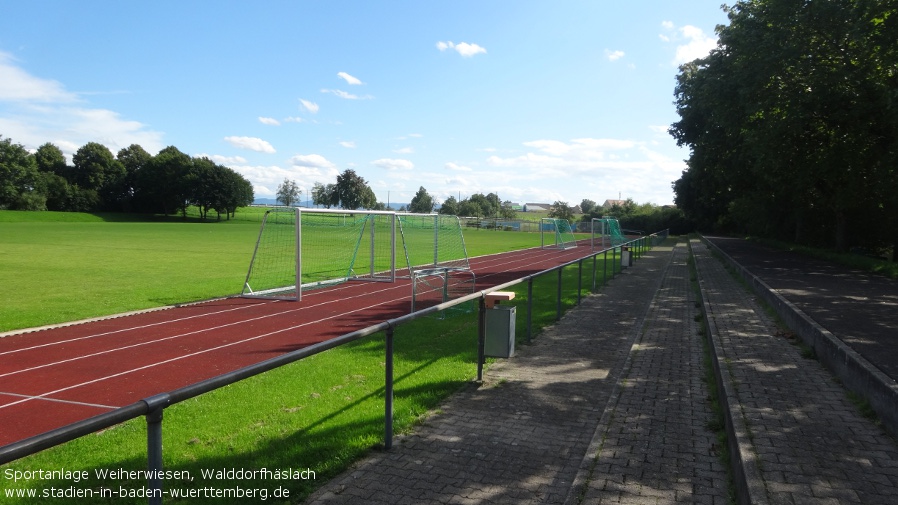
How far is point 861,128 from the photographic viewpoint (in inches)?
724

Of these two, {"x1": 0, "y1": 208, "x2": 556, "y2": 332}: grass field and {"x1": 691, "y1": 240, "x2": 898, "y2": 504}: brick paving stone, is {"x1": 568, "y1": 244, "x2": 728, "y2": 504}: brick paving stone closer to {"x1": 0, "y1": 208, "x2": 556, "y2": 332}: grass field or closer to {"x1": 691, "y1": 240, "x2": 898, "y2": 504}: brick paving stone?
{"x1": 691, "y1": 240, "x2": 898, "y2": 504}: brick paving stone

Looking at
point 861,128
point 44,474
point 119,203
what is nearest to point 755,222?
point 861,128

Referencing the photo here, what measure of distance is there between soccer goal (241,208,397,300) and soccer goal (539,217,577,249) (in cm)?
1267

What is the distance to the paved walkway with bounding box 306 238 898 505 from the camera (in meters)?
3.83

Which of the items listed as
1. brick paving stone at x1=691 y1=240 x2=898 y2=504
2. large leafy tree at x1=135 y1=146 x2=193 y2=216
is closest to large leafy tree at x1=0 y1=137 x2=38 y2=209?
large leafy tree at x1=135 y1=146 x2=193 y2=216

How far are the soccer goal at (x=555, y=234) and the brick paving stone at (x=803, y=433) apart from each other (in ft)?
105

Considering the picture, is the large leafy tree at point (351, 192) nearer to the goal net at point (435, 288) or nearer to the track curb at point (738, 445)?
the goal net at point (435, 288)

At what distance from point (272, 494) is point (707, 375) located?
16.7ft

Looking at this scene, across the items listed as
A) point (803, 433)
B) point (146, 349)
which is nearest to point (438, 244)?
point (146, 349)

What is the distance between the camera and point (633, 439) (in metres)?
4.87

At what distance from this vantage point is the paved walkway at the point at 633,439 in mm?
3826

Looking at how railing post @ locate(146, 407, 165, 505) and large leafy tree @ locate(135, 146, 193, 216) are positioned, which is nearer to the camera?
railing post @ locate(146, 407, 165, 505)

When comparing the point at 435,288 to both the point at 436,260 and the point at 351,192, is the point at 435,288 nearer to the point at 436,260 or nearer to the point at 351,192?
the point at 436,260

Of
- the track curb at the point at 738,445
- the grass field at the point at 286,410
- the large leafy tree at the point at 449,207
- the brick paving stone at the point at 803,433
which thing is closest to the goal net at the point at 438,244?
the grass field at the point at 286,410
